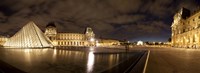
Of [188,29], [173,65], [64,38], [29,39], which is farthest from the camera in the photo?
[64,38]

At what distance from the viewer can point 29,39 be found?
57656 mm

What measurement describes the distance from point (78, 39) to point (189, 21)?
95018 mm

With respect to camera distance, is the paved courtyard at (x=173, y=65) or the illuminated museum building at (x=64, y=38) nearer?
the paved courtyard at (x=173, y=65)

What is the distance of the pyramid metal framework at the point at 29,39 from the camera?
5650 centimetres

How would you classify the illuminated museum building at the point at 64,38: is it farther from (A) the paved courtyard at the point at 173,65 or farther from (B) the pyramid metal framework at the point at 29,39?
(A) the paved courtyard at the point at 173,65

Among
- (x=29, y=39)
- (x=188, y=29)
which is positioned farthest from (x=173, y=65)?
(x=188, y=29)

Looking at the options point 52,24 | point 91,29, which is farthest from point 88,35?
point 52,24

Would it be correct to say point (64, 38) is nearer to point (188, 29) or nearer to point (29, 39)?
point (29, 39)

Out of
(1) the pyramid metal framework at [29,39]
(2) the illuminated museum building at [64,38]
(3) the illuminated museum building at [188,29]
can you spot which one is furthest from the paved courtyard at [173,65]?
(2) the illuminated museum building at [64,38]

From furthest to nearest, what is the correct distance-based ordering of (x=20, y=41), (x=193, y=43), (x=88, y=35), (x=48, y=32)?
1. (x=88, y=35)
2. (x=48, y=32)
3. (x=193, y=43)
4. (x=20, y=41)

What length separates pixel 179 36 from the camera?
90750mm

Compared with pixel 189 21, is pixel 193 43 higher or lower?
lower

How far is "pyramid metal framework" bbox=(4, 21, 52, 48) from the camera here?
56500 millimetres

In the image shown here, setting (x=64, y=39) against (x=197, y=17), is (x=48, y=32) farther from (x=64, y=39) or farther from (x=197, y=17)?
(x=197, y=17)
